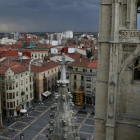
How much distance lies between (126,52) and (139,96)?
3.63 metres

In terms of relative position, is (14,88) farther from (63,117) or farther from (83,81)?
(63,117)

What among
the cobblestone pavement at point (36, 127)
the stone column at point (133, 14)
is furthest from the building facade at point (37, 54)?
the stone column at point (133, 14)

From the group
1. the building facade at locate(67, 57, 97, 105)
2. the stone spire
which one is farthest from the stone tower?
the building facade at locate(67, 57, 97, 105)

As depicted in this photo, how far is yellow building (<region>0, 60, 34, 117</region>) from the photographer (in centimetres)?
5306

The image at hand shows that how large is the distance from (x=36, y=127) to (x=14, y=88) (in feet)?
37.4

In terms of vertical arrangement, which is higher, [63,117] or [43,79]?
[63,117]

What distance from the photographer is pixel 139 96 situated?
1781 centimetres

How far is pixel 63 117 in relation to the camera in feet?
29.7

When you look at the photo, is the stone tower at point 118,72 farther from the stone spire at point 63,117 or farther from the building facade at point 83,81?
the building facade at point 83,81

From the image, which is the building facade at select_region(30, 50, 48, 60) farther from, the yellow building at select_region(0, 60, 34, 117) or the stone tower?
the stone tower

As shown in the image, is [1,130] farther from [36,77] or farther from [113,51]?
[113,51]

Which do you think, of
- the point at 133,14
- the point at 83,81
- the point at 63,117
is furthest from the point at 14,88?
the point at 63,117

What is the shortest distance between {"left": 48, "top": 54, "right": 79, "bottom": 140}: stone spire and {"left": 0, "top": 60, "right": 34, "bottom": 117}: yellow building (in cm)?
4553

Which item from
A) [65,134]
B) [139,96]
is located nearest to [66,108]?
[65,134]
